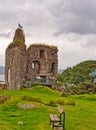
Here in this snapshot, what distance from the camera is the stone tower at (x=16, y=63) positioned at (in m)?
64.6

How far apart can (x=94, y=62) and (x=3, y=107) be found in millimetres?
108282

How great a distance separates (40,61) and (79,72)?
2656 inches

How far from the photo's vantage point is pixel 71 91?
63.4 meters

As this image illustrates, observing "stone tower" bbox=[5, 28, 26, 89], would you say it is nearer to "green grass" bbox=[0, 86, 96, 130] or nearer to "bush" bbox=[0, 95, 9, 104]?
"bush" bbox=[0, 95, 9, 104]

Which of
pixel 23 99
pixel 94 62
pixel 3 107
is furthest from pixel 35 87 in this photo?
pixel 94 62

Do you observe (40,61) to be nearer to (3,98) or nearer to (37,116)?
(3,98)

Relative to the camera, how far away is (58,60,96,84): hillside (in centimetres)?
12041

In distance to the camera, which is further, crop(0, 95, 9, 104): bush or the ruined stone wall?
the ruined stone wall

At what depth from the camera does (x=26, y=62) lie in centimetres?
6694

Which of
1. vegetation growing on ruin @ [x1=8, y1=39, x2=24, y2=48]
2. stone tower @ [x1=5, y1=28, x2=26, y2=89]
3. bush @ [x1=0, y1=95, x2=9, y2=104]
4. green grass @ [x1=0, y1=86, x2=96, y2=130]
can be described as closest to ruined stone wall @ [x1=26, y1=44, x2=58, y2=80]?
stone tower @ [x1=5, y1=28, x2=26, y2=89]

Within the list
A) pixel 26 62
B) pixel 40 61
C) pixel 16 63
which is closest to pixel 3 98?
pixel 16 63

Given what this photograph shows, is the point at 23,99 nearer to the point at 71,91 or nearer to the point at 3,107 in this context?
the point at 3,107

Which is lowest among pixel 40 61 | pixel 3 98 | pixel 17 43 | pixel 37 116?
pixel 37 116

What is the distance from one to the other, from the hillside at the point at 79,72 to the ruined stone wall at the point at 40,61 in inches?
1864
